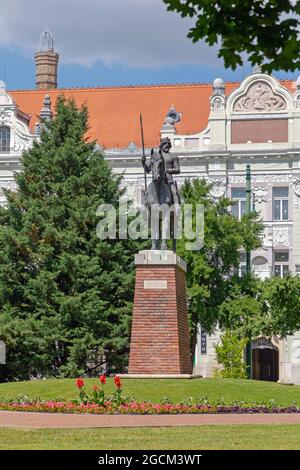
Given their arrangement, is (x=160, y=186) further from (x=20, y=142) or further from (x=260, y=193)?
(x=20, y=142)

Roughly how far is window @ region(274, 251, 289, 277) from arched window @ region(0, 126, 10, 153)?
1679 cm

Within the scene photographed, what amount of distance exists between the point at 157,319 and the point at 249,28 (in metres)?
20.3

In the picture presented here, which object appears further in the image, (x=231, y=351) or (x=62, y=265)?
(x=231, y=351)

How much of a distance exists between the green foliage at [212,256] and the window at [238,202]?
1265cm

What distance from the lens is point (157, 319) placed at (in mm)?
32531

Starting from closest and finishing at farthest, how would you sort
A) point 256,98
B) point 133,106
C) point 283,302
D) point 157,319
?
point 157,319 < point 283,302 < point 256,98 < point 133,106

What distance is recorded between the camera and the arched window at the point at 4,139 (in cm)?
7162

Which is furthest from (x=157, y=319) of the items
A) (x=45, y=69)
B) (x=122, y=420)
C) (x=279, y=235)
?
(x=45, y=69)

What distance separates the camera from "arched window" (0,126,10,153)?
2820 inches

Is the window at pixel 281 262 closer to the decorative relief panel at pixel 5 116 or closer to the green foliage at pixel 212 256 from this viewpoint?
the green foliage at pixel 212 256

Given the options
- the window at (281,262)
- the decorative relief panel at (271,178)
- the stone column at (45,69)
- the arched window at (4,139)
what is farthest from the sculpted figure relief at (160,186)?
the stone column at (45,69)

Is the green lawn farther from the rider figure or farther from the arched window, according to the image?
the arched window

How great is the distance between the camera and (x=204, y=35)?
42.5ft
